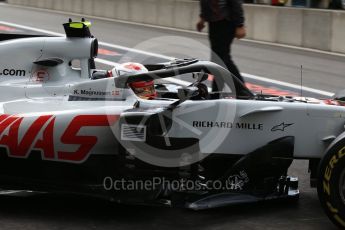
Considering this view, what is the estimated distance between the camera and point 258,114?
5141 mm

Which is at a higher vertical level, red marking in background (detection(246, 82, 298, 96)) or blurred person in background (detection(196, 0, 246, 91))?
blurred person in background (detection(196, 0, 246, 91))

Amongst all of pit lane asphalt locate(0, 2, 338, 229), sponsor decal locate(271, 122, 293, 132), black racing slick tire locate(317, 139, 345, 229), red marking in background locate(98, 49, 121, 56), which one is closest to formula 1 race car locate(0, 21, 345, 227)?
sponsor decal locate(271, 122, 293, 132)

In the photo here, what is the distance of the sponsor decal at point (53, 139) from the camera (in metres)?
5.16

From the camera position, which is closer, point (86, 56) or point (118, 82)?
point (118, 82)

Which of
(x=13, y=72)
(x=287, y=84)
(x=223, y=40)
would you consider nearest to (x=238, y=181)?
(x=13, y=72)

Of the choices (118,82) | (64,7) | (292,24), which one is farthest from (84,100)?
(64,7)

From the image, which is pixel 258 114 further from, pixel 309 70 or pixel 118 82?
pixel 309 70

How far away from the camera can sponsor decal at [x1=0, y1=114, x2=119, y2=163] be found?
516 centimetres

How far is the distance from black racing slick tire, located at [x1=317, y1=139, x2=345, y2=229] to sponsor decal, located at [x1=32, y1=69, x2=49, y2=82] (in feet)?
9.94

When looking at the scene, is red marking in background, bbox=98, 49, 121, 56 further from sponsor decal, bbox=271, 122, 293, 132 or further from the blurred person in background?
sponsor decal, bbox=271, 122, 293, 132

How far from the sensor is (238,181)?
5.13 meters

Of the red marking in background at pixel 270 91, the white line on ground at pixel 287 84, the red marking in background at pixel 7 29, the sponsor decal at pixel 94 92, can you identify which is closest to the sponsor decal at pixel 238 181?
the sponsor decal at pixel 94 92

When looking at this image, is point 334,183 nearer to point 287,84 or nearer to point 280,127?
point 280,127

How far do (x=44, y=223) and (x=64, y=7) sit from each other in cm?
2234
